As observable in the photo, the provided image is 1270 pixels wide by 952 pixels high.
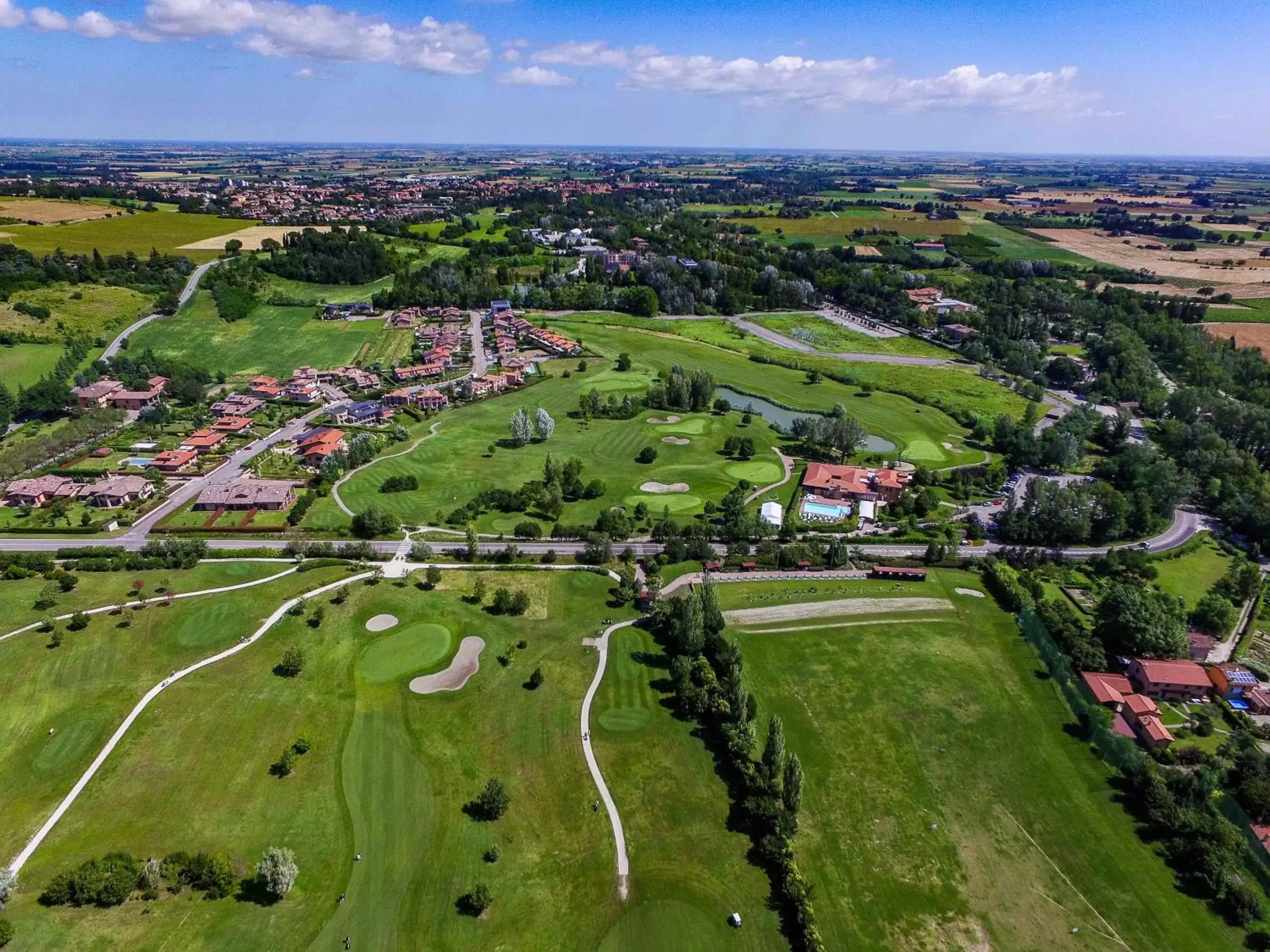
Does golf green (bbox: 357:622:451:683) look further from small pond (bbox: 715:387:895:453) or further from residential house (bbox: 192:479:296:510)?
small pond (bbox: 715:387:895:453)

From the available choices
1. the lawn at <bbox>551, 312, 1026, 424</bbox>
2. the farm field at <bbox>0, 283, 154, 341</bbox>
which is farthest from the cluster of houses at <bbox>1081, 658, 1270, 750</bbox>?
the farm field at <bbox>0, 283, 154, 341</bbox>

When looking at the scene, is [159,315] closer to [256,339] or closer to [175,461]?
[256,339]

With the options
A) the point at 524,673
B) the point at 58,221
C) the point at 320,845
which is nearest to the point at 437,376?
the point at 524,673

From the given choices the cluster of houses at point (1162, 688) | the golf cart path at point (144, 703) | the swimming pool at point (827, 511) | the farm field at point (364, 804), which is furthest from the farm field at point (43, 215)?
the cluster of houses at point (1162, 688)

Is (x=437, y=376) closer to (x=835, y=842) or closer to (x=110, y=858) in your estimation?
(x=110, y=858)

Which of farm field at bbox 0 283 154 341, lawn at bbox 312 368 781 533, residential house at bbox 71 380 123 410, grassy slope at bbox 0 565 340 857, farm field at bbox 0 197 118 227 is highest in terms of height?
farm field at bbox 0 197 118 227

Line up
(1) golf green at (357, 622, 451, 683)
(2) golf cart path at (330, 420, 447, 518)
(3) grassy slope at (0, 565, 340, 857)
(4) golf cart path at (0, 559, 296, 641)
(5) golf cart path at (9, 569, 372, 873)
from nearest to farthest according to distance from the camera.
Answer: (5) golf cart path at (9, 569, 372, 873) < (3) grassy slope at (0, 565, 340, 857) < (1) golf green at (357, 622, 451, 683) < (4) golf cart path at (0, 559, 296, 641) < (2) golf cart path at (330, 420, 447, 518)
